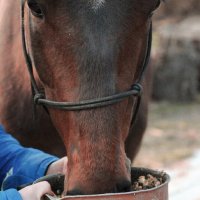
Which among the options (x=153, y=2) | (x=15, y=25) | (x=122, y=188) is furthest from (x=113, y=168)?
(x=15, y=25)

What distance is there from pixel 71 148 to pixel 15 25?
1.17 meters

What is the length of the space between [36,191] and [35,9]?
0.58 m

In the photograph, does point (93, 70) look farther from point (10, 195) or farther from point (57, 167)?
point (57, 167)

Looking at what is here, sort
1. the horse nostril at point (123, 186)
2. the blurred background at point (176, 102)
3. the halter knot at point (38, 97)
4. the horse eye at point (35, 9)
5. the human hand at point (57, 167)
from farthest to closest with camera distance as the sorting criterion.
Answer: the blurred background at point (176, 102) < the human hand at point (57, 167) < the halter knot at point (38, 97) < the horse eye at point (35, 9) < the horse nostril at point (123, 186)

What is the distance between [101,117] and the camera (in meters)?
1.82

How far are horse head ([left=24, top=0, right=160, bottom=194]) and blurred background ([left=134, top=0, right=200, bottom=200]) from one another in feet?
10.0

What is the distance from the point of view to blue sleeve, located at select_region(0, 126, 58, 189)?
231 cm

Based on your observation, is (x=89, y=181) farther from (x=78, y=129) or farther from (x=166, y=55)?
(x=166, y=55)

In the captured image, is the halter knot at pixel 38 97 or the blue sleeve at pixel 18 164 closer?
the halter knot at pixel 38 97

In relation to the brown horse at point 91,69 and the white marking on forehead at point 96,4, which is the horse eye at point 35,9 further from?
the white marking on forehead at point 96,4

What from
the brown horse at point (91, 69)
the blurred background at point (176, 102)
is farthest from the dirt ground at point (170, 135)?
the brown horse at point (91, 69)

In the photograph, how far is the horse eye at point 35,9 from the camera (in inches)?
78.6

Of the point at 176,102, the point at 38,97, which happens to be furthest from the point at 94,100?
the point at 176,102

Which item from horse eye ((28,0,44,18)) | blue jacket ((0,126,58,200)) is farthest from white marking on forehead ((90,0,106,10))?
blue jacket ((0,126,58,200))
